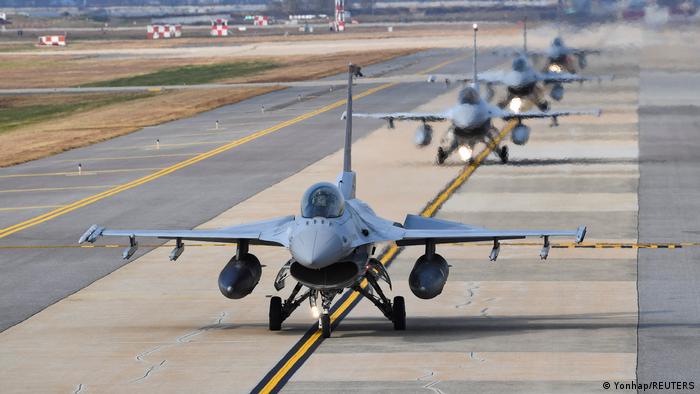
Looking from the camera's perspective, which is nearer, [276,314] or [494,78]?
[276,314]

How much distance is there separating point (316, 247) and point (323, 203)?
44.5 inches

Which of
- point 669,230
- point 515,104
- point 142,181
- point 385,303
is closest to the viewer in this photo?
point 385,303

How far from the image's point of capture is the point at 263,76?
12462 centimetres

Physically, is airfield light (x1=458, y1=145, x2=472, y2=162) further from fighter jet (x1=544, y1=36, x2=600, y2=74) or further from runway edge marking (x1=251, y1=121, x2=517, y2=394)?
fighter jet (x1=544, y1=36, x2=600, y2=74)

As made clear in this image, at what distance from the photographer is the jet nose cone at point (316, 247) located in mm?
25469

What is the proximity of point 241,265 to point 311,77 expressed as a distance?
9430 centimetres

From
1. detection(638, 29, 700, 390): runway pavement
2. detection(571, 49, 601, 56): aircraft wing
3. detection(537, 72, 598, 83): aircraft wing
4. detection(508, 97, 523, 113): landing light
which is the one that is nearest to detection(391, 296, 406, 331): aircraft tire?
detection(638, 29, 700, 390): runway pavement

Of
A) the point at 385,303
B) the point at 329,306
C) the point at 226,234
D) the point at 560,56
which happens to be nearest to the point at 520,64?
the point at 560,56

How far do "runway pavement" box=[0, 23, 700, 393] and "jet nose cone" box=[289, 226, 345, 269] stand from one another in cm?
177

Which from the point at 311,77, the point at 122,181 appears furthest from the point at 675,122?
the point at 311,77

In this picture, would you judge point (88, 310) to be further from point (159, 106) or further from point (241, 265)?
point (159, 106)

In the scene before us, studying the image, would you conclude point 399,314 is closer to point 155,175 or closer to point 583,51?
point 155,175

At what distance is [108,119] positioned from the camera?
8681 centimetres

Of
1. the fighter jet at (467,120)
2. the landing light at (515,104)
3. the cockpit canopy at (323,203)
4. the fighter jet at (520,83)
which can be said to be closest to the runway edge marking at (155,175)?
the fighter jet at (467,120)
